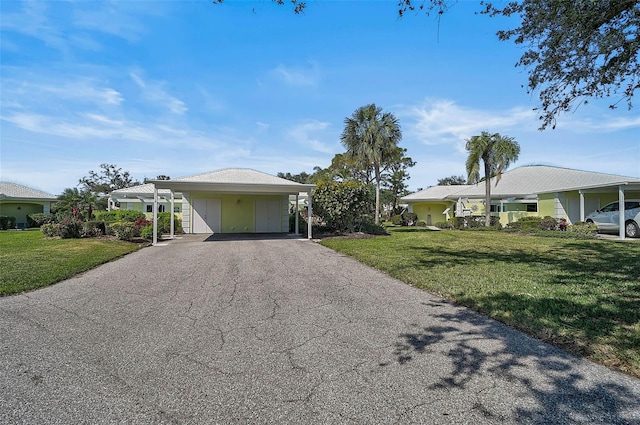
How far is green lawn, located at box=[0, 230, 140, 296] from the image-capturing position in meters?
6.72

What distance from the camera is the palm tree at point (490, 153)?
21625 mm

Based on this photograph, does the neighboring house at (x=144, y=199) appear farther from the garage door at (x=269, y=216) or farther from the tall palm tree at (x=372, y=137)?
the tall palm tree at (x=372, y=137)

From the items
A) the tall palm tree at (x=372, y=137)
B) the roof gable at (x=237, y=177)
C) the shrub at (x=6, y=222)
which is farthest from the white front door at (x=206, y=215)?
the shrub at (x=6, y=222)

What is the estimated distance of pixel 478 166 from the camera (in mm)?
22781

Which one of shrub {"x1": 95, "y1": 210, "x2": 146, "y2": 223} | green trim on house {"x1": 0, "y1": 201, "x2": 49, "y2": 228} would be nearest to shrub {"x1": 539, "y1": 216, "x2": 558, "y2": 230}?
shrub {"x1": 95, "y1": 210, "x2": 146, "y2": 223}

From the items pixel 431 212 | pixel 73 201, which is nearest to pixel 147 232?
pixel 73 201

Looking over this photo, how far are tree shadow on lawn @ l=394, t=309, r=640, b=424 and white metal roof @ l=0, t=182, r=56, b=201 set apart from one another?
113ft

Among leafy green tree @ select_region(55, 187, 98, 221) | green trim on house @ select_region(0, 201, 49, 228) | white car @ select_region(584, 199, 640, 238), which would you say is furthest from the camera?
green trim on house @ select_region(0, 201, 49, 228)

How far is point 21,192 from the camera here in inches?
1141

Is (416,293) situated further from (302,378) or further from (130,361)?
(130,361)

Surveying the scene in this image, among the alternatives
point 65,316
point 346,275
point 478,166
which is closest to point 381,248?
point 346,275

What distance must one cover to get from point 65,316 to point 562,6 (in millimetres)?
9298

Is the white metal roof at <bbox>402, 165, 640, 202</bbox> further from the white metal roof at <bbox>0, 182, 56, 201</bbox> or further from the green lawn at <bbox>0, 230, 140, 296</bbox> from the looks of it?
the white metal roof at <bbox>0, 182, 56, 201</bbox>

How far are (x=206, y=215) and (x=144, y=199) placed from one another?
18.9ft
